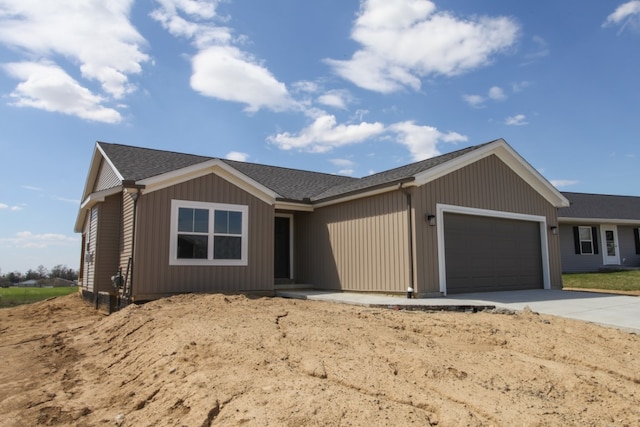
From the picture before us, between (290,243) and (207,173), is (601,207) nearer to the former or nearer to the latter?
(290,243)

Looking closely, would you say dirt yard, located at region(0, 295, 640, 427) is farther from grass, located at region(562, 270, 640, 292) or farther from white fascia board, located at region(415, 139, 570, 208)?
grass, located at region(562, 270, 640, 292)

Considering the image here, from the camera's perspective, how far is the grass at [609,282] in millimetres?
14964

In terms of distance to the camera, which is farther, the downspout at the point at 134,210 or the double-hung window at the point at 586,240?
the double-hung window at the point at 586,240

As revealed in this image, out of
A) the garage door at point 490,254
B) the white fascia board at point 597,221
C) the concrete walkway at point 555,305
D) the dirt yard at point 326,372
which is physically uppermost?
the white fascia board at point 597,221

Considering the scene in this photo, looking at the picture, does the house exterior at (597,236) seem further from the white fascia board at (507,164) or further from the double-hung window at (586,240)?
the white fascia board at (507,164)

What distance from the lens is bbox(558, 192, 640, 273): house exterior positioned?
21422 mm

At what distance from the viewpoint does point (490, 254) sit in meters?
11.9

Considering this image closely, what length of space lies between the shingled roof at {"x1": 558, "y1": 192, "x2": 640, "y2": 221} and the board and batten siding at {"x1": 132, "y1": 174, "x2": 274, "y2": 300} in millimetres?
15931


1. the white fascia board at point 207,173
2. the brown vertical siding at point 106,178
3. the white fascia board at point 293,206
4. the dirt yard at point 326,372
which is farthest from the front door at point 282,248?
the dirt yard at point 326,372

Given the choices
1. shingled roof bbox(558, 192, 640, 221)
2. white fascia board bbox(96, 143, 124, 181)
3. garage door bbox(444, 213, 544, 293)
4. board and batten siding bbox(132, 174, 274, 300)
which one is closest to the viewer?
board and batten siding bbox(132, 174, 274, 300)

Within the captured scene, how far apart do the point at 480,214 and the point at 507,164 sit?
6.82 feet

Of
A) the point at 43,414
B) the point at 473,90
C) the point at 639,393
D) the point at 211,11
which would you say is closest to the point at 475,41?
the point at 473,90

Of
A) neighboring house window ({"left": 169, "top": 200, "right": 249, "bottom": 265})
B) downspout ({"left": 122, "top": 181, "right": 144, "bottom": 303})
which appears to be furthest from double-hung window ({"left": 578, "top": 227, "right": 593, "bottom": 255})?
downspout ({"left": 122, "top": 181, "right": 144, "bottom": 303})

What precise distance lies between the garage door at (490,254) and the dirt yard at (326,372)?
3.50 m
